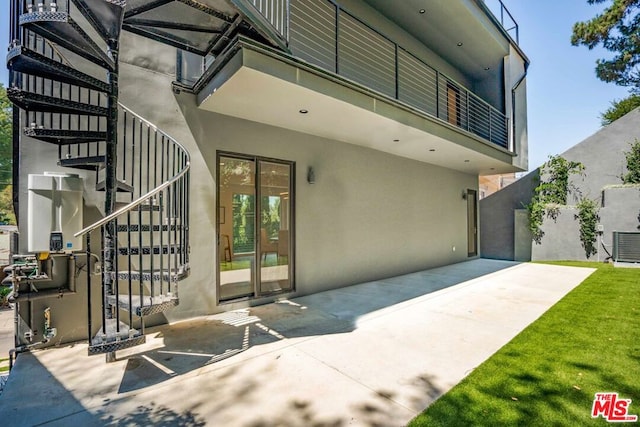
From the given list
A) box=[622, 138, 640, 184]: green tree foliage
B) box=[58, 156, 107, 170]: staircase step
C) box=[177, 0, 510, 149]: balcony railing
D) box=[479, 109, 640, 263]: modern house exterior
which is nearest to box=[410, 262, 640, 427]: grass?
box=[58, 156, 107, 170]: staircase step

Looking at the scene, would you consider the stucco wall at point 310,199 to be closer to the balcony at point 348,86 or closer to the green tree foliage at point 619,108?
the balcony at point 348,86

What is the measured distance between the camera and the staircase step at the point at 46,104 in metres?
2.84

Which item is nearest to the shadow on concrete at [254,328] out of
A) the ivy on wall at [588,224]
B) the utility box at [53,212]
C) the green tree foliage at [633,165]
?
the utility box at [53,212]

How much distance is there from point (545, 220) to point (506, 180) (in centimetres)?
2370

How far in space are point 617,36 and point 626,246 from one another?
27.4 ft

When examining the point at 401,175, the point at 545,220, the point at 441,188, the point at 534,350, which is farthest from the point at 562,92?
the point at 534,350

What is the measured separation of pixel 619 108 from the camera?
1462 cm

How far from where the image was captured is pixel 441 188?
9.54 meters

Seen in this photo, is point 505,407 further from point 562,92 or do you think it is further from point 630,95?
point 630,95

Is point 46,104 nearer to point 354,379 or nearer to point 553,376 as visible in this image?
point 354,379

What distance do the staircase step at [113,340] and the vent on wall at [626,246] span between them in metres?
11.9

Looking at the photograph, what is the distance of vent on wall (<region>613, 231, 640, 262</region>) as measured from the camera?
8891 mm

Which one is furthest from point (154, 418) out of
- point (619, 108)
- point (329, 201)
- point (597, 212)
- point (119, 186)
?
point (619, 108)

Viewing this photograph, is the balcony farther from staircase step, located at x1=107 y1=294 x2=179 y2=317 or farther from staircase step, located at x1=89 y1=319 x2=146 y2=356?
staircase step, located at x1=89 y1=319 x2=146 y2=356
